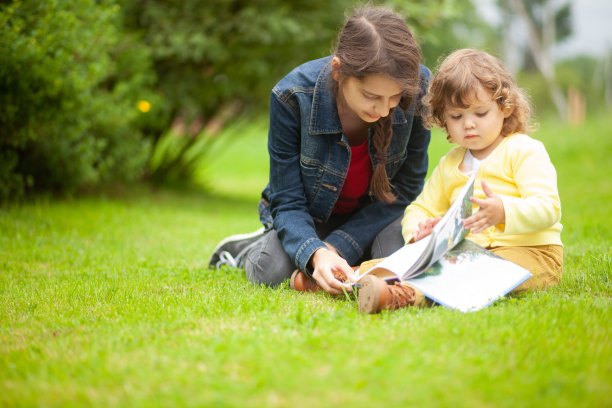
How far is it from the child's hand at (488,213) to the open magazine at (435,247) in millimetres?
42

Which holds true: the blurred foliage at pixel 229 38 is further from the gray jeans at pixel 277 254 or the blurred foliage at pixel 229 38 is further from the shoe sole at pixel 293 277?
the shoe sole at pixel 293 277

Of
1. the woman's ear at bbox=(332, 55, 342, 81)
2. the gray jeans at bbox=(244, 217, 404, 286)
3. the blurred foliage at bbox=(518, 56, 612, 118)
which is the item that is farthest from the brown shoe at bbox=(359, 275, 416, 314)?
the blurred foliage at bbox=(518, 56, 612, 118)

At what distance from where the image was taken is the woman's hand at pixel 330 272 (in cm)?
272

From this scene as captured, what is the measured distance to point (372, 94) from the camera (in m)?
2.74

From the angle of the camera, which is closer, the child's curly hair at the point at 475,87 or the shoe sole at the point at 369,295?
the shoe sole at the point at 369,295

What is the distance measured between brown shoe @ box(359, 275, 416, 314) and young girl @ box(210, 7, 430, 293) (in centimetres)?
28

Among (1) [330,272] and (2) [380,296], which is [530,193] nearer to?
(2) [380,296]

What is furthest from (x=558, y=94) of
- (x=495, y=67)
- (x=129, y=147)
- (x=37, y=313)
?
(x=37, y=313)

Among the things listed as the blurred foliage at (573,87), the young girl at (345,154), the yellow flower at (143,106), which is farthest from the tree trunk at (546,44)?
the young girl at (345,154)

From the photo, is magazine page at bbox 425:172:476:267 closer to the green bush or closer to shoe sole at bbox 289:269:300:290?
shoe sole at bbox 289:269:300:290

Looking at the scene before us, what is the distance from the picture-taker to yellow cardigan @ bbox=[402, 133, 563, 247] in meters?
2.50

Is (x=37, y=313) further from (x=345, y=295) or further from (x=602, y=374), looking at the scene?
(x=602, y=374)

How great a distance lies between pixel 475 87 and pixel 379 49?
0.51 m

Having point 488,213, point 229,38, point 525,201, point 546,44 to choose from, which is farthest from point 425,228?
point 546,44
